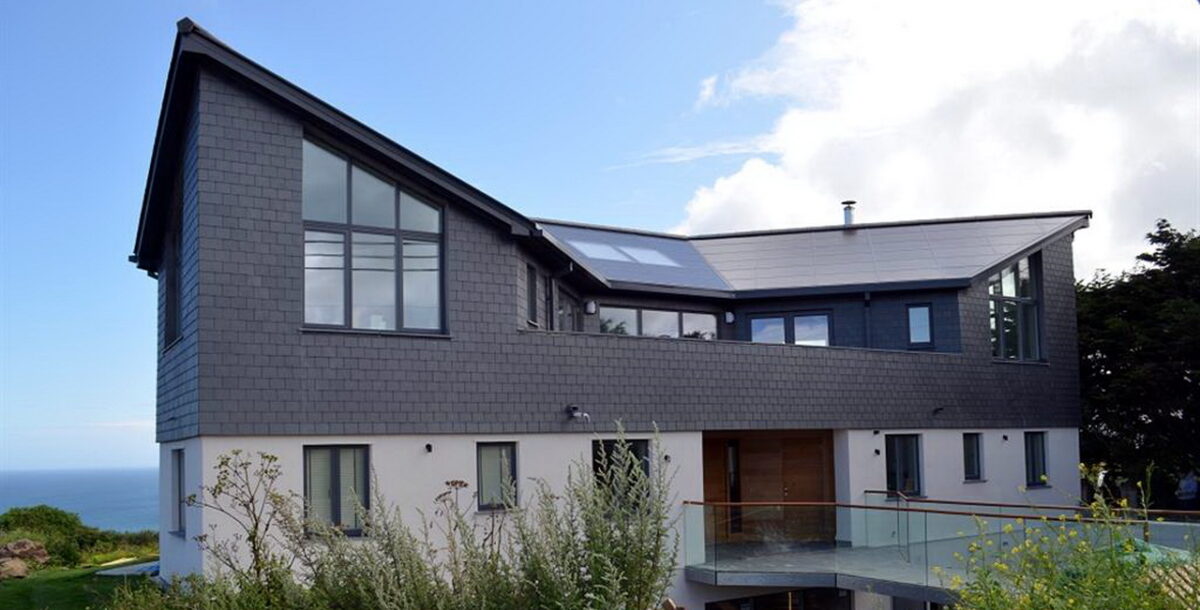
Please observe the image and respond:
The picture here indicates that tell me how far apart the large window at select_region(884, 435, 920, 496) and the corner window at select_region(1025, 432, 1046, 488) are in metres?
3.44

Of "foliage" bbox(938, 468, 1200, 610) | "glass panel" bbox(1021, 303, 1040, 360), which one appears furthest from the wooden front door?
"foliage" bbox(938, 468, 1200, 610)

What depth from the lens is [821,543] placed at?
54.5 feet

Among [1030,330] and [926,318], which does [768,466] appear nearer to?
[926,318]

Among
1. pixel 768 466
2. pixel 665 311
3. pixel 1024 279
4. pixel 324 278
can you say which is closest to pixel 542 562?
pixel 324 278

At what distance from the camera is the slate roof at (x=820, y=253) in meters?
22.7

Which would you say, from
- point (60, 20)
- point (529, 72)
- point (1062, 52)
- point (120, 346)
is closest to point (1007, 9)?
point (1062, 52)

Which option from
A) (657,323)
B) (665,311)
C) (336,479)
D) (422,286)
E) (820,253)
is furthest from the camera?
(820,253)

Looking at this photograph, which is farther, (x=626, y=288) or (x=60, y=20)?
(x=626, y=288)

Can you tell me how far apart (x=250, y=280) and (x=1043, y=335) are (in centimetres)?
1628

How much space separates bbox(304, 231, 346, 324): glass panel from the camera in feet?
48.2

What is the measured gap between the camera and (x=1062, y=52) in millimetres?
20203

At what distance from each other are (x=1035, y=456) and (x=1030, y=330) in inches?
98.1

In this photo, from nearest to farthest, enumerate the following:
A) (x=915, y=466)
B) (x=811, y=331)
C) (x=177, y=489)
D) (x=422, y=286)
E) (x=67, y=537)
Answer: (x=422, y=286), (x=177, y=489), (x=915, y=466), (x=811, y=331), (x=67, y=537)

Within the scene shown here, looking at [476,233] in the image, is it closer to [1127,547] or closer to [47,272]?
[1127,547]
